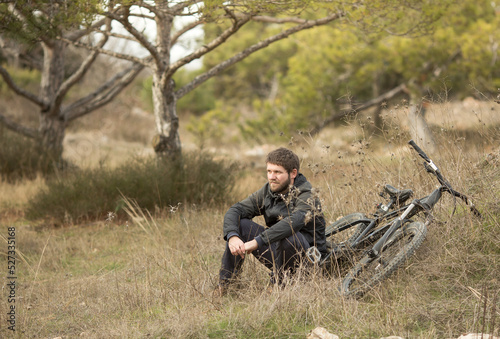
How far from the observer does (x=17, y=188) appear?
26.8ft

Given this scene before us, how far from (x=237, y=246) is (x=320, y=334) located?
2.98ft

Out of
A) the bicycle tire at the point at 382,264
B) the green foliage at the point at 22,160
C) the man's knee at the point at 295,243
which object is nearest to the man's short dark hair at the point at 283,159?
the man's knee at the point at 295,243

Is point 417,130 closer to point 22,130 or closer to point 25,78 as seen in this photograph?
point 22,130

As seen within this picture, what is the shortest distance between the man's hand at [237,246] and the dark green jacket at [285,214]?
80 mm

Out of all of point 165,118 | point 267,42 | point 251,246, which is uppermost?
point 267,42

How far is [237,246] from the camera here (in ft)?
11.4

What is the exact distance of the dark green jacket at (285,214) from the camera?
3.46 meters

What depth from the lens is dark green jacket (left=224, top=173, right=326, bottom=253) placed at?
346 centimetres

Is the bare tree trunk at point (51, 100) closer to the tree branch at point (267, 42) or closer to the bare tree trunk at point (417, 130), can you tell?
the tree branch at point (267, 42)

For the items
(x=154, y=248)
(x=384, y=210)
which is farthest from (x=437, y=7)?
(x=154, y=248)

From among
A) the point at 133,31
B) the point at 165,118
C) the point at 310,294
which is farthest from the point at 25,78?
the point at 310,294

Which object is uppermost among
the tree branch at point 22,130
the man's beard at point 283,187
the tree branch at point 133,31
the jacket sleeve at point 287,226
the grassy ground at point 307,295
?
the tree branch at point 133,31

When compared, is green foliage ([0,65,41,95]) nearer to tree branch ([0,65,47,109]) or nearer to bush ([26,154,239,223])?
tree branch ([0,65,47,109])

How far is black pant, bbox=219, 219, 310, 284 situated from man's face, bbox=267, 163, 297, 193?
0.36 metres
